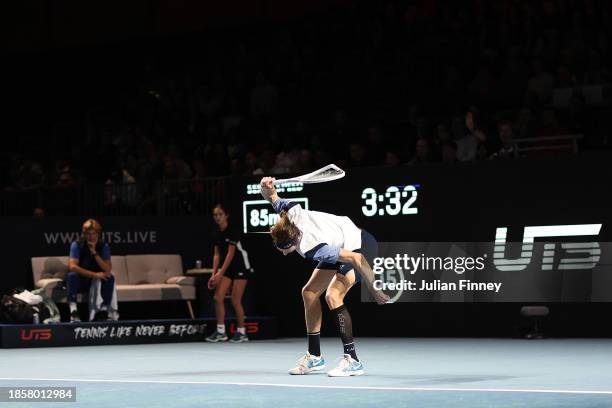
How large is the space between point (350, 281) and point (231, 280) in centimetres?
636

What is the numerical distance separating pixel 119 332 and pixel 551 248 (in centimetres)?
624

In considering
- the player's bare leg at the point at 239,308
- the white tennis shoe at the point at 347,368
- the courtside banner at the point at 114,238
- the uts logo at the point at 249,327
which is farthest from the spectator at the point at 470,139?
the white tennis shoe at the point at 347,368

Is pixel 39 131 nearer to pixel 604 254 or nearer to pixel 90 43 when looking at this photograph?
pixel 90 43

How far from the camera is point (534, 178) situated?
16.4 m

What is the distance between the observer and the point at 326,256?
34.5ft

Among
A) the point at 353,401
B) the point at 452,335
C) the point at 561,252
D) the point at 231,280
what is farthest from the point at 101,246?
the point at 353,401

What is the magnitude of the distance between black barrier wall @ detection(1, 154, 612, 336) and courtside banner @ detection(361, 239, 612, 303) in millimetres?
138

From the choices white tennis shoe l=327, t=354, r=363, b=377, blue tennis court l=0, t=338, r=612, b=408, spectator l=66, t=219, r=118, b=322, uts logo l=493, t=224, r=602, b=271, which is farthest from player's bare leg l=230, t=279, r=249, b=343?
white tennis shoe l=327, t=354, r=363, b=377

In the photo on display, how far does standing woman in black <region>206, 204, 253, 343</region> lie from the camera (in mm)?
16938

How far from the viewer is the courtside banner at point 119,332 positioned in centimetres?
1633

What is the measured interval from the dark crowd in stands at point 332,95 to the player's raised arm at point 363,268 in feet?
20.8

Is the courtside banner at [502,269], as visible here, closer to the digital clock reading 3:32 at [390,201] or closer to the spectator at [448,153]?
the digital clock reading 3:32 at [390,201]

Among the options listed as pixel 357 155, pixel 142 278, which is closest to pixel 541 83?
pixel 357 155

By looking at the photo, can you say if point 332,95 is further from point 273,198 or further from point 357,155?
point 273,198
